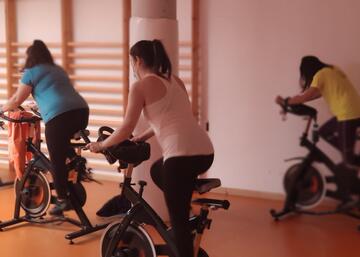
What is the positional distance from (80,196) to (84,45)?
2157mm

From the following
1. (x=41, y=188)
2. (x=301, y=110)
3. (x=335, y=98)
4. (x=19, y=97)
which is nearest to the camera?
(x=19, y=97)

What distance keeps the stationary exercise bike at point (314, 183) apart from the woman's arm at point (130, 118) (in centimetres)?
205

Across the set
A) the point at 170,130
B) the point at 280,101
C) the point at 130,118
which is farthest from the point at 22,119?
the point at 280,101

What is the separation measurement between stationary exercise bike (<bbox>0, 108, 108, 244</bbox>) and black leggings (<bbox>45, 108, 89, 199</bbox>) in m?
0.05

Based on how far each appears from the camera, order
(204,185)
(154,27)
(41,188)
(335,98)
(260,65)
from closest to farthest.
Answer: (204,185) < (154,27) < (41,188) < (335,98) < (260,65)

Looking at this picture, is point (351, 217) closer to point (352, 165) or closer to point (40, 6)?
point (352, 165)

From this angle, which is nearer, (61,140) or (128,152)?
(128,152)

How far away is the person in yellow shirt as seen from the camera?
13.0 ft

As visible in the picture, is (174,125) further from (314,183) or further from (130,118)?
(314,183)

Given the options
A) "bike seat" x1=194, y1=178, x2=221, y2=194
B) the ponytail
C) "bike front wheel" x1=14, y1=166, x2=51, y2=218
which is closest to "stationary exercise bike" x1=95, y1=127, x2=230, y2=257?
"bike seat" x1=194, y1=178, x2=221, y2=194

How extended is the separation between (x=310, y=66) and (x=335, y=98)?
336 mm

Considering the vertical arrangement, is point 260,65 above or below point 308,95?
above

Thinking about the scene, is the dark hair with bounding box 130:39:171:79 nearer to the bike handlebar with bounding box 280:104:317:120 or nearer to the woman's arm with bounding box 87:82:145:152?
the woman's arm with bounding box 87:82:145:152

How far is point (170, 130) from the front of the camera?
96.0 inches
